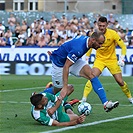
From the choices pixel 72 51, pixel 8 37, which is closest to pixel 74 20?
pixel 8 37

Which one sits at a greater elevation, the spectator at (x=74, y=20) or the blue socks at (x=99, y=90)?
the spectator at (x=74, y=20)

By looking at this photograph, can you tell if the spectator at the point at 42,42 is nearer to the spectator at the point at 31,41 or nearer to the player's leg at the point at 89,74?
the spectator at the point at 31,41

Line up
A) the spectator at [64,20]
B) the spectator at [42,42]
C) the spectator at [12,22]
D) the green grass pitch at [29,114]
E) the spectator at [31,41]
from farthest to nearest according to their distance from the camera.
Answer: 1. the spectator at [12,22]
2. the spectator at [64,20]
3. the spectator at [31,41]
4. the spectator at [42,42]
5. the green grass pitch at [29,114]

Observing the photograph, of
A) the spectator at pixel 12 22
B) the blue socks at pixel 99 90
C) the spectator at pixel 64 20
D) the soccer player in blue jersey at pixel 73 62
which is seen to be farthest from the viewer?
the spectator at pixel 12 22

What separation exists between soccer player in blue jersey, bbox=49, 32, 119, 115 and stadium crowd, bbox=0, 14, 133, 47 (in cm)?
1638

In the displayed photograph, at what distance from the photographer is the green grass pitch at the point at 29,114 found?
486 inches

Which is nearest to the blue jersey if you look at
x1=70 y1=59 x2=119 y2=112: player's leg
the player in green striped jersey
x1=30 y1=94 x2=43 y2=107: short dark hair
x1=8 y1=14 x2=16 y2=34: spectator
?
x1=70 y1=59 x2=119 y2=112: player's leg

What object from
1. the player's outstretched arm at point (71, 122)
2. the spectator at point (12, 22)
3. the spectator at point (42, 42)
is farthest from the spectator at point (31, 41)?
the player's outstretched arm at point (71, 122)

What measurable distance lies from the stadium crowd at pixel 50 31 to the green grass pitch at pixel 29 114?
655 cm

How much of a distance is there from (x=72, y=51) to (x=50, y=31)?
19.5 metres

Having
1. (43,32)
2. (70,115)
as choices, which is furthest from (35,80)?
(70,115)

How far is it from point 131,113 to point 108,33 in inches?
100

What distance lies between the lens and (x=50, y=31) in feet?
107

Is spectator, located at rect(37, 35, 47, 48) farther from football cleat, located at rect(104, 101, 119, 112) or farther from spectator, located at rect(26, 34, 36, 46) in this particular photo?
football cleat, located at rect(104, 101, 119, 112)
